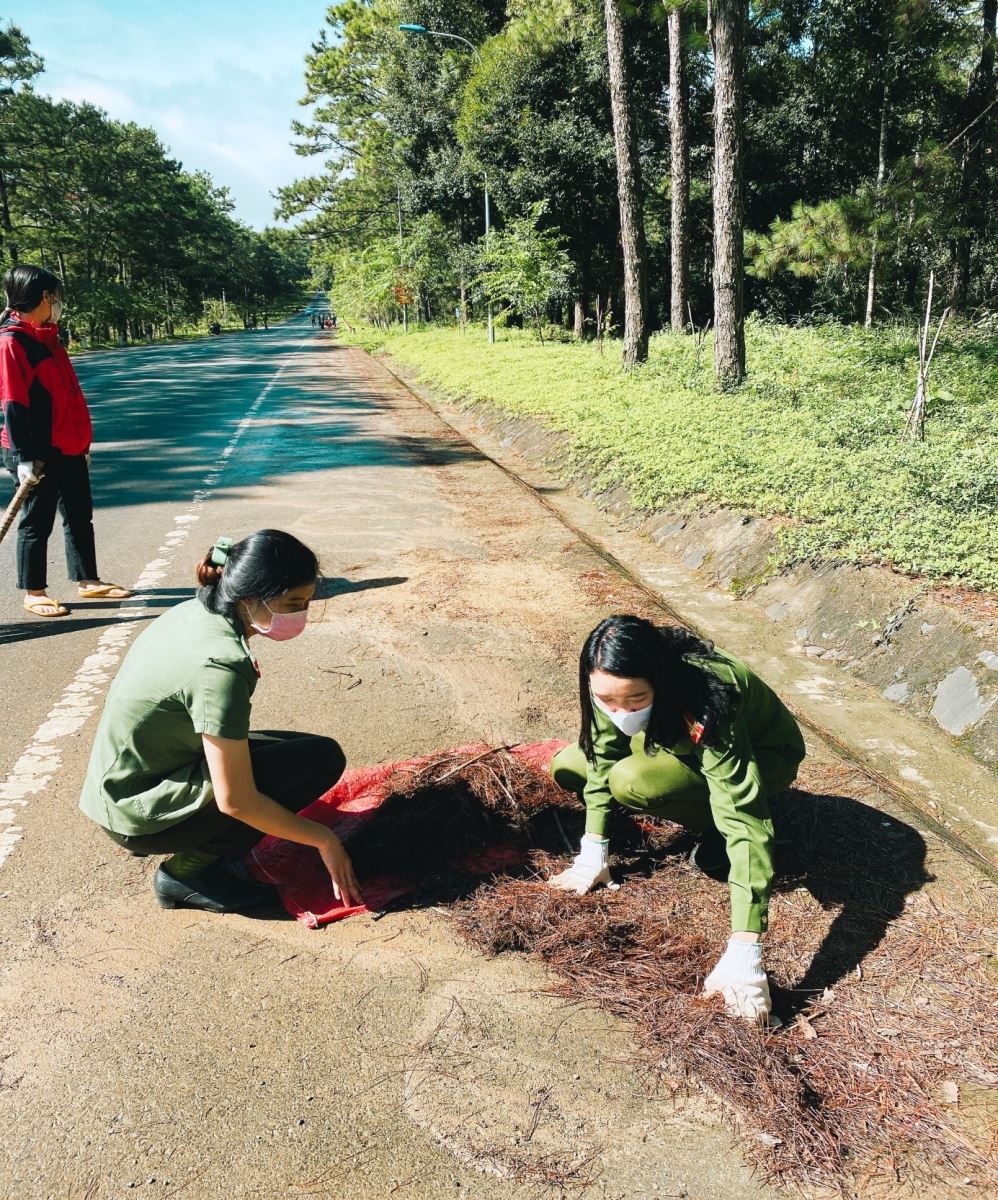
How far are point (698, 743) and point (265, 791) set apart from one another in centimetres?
135

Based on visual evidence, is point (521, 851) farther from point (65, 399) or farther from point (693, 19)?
point (693, 19)

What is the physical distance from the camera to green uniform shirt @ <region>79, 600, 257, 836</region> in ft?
7.47

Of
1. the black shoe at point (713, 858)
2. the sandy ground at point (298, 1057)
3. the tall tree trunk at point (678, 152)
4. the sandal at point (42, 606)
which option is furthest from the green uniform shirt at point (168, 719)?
the tall tree trunk at point (678, 152)

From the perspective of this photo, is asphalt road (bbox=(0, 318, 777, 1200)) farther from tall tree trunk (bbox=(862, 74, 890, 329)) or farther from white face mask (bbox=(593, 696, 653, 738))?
tall tree trunk (bbox=(862, 74, 890, 329))

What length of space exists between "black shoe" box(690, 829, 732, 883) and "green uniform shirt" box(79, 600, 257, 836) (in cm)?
152

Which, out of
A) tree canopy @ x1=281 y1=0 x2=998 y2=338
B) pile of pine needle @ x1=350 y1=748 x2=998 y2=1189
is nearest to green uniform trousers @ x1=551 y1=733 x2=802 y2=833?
pile of pine needle @ x1=350 y1=748 x2=998 y2=1189

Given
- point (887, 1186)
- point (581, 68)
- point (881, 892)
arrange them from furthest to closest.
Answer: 1. point (581, 68)
2. point (881, 892)
3. point (887, 1186)

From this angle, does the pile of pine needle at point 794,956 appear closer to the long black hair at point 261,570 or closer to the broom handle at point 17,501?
the long black hair at point 261,570

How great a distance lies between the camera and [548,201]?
879 inches

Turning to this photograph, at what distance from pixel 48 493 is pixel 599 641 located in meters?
4.17

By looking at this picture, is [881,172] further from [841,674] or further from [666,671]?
[666,671]

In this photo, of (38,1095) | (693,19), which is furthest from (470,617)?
(693,19)

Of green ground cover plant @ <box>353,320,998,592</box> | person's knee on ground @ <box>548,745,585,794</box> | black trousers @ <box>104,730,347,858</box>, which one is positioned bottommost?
person's knee on ground @ <box>548,745,585,794</box>

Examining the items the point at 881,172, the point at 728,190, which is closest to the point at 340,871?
the point at 728,190
